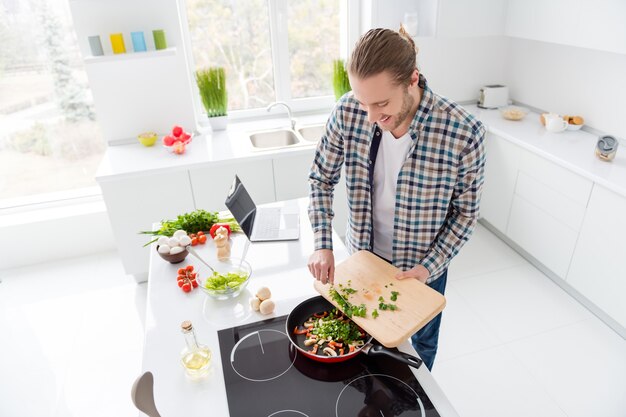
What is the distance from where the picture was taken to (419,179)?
150 centimetres

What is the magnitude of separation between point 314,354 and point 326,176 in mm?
692

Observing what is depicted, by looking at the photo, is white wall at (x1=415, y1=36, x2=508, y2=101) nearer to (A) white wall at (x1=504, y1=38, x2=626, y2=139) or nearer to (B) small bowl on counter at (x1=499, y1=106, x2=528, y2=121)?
(A) white wall at (x1=504, y1=38, x2=626, y2=139)

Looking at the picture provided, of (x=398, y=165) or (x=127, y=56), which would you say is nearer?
(x=398, y=165)

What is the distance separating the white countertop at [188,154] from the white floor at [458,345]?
0.87m

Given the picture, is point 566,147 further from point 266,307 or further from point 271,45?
point 266,307

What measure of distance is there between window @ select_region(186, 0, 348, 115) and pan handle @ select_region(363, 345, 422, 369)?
9.28 feet

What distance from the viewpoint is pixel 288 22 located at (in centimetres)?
351

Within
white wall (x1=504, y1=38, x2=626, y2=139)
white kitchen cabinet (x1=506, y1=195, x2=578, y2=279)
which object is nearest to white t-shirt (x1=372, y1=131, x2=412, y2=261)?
white kitchen cabinet (x1=506, y1=195, x2=578, y2=279)

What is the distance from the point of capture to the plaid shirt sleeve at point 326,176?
1.61 m

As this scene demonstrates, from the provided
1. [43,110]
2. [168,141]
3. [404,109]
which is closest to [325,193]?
[404,109]

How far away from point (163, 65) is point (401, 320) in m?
2.62

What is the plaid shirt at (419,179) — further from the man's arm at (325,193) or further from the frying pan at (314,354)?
the frying pan at (314,354)

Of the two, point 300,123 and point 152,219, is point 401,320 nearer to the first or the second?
point 152,219

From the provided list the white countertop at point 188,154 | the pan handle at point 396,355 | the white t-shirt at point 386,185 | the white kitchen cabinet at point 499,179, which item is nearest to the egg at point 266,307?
the pan handle at point 396,355
